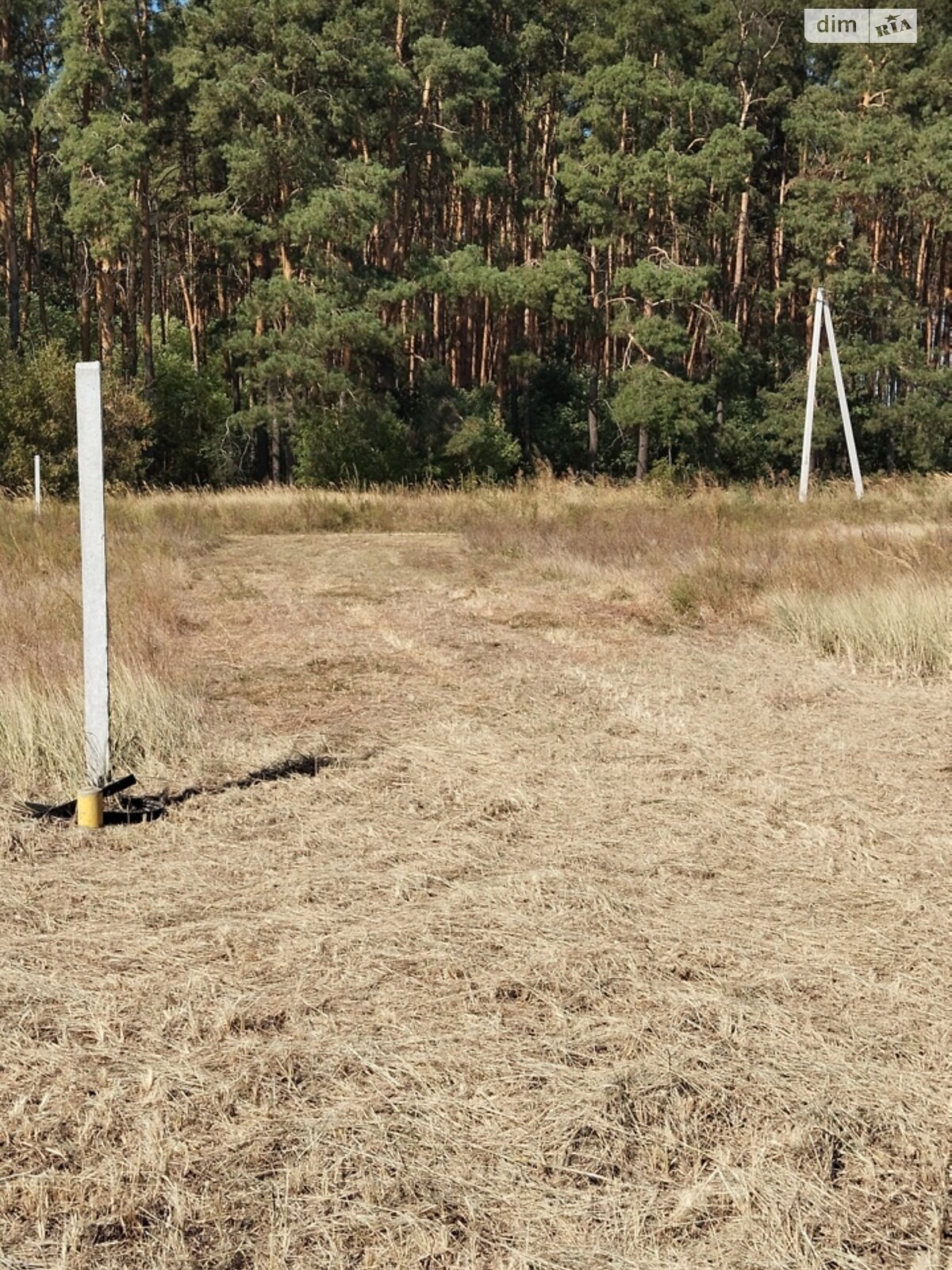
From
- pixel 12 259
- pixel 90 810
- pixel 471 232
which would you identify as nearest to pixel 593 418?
pixel 471 232

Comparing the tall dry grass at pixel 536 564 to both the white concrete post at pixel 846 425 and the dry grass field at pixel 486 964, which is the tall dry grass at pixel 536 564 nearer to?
the dry grass field at pixel 486 964

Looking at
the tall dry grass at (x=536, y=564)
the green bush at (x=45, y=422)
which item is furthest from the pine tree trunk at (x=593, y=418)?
the green bush at (x=45, y=422)

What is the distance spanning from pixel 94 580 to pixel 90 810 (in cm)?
97

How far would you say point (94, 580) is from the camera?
17.7ft

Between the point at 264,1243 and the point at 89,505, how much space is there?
3594mm

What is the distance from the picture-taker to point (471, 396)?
33438 mm

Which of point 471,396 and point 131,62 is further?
point 471,396

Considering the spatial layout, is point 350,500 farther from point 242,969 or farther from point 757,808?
point 242,969

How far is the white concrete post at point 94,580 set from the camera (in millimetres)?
5379

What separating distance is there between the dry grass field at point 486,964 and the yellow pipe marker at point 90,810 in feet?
0.34

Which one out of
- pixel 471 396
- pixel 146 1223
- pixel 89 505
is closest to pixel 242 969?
pixel 146 1223

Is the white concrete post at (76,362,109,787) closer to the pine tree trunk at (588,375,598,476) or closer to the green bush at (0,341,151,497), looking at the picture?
the green bush at (0,341,151,497)

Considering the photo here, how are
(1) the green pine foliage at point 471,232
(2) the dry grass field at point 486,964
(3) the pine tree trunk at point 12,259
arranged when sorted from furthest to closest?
(3) the pine tree trunk at point 12,259
(1) the green pine foliage at point 471,232
(2) the dry grass field at point 486,964

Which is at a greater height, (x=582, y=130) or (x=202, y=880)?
(x=582, y=130)
